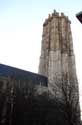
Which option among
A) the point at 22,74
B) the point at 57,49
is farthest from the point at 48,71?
the point at 22,74

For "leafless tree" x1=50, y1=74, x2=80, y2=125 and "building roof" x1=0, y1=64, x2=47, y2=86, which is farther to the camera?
"building roof" x1=0, y1=64, x2=47, y2=86

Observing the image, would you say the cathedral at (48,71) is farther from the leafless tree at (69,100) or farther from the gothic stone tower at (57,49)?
the leafless tree at (69,100)

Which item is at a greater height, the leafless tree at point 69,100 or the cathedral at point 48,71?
the cathedral at point 48,71

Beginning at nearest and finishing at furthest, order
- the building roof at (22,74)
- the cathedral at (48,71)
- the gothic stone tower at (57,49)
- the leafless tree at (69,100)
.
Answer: the leafless tree at (69,100), the cathedral at (48,71), the building roof at (22,74), the gothic stone tower at (57,49)

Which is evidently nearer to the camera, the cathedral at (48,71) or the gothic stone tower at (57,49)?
the cathedral at (48,71)

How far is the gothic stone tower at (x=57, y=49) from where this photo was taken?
221 ft

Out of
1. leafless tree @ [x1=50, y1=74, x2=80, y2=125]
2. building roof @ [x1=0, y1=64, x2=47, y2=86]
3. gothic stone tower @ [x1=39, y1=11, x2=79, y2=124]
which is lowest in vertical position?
leafless tree @ [x1=50, y1=74, x2=80, y2=125]

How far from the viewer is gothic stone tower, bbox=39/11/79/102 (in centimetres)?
6738

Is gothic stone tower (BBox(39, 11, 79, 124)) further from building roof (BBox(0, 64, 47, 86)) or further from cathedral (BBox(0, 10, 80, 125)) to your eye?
building roof (BBox(0, 64, 47, 86))

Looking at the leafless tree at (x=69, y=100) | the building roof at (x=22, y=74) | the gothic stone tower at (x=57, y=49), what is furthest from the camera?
the gothic stone tower at (x=57, y=49)

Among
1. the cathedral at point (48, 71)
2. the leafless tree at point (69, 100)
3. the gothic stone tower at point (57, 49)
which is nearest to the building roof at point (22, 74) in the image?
the cathedral at point (48, 71)

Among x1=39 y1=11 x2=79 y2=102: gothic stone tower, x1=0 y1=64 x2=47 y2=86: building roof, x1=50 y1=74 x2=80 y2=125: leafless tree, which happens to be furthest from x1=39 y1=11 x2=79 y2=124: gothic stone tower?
x1=50 y1=74 x2=80 y2=125: leafless tree

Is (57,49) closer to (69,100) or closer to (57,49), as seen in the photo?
(57,49)

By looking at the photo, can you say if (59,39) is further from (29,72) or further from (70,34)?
(29,72)
